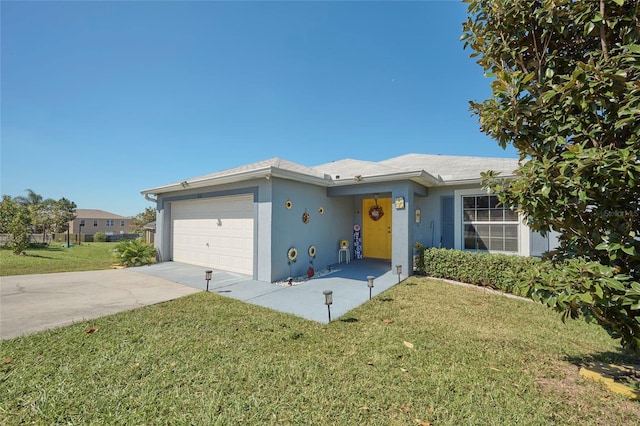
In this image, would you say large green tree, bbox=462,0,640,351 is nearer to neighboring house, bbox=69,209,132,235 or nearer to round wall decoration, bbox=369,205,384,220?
round wall decoration, bbox=369,205,384,220

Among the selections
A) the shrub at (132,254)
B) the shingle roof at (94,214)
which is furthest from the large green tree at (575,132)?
the shingle roof at (94,214)

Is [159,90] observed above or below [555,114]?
Result: above

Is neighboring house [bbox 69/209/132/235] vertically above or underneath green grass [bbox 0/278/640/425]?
above

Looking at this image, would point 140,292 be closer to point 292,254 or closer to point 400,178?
point 292,254

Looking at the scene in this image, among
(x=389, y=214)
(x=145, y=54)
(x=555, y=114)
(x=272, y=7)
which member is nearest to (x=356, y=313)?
(x=555, y=114)

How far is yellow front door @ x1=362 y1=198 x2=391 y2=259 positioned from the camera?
10438 mm

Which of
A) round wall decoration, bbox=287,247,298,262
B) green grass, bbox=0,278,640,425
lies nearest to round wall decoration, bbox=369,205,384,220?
round wall decoration, bbox=287,247,298,262

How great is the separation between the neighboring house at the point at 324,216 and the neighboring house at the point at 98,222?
163ft

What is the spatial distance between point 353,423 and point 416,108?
1143 centimetres

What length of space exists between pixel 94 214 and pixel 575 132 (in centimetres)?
6430

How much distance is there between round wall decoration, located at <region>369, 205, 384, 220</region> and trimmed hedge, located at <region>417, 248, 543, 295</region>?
2978mm

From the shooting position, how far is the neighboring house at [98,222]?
4456cm

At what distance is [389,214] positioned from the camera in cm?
1040

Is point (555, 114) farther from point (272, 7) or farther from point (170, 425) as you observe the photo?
point (272, 7)
